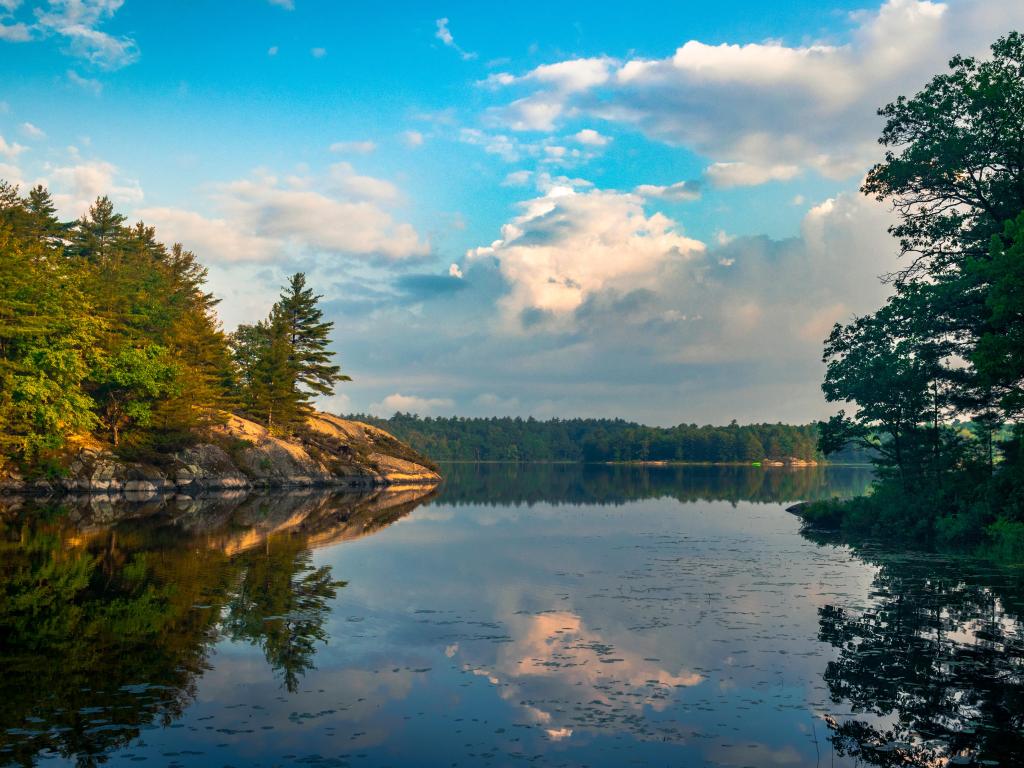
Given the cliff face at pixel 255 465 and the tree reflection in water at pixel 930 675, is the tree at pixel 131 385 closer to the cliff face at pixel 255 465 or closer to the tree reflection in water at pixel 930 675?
the cliff face at pixel 255 465

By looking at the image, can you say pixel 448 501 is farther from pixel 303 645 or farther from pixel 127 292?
pixel 303 645

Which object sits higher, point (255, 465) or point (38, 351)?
point (38, 351)

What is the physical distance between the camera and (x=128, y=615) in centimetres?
1702

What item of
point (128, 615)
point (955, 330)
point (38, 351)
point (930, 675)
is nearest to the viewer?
point (930, 675)

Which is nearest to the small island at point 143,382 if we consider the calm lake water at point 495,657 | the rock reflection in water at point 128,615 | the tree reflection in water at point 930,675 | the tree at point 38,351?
the tree at point 38,351

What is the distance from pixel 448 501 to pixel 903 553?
134 ft

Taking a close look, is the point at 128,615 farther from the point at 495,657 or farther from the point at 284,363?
the point at 284,363

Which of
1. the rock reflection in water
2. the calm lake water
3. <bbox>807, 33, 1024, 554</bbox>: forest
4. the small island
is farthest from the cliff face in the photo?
<bbox>807, 33, 1024, 554</bbox>: forest

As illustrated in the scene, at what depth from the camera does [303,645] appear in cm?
1544

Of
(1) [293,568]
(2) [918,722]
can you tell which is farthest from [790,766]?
(1) [293,568]

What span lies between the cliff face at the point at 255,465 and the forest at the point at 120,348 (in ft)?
6.08

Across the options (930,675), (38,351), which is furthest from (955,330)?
(38,351)

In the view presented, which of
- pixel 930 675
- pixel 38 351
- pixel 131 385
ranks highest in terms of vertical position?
pixel 38 351

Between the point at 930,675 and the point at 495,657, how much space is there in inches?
320
